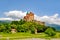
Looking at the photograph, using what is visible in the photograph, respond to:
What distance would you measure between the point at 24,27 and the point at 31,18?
61.5ft

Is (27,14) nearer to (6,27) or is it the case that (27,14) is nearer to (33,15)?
(33,15)

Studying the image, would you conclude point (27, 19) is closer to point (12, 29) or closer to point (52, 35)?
point (12, 29)

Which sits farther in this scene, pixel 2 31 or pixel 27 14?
pixel 27 14

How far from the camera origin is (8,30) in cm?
4184

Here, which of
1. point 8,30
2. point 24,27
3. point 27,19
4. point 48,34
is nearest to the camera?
point 48,34

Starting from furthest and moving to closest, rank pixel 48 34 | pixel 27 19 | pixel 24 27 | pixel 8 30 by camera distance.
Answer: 1. pixel 27 19
2. pixel 24 27
3. pixel 8 30
4. pixel 48 34

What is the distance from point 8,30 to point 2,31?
1.25 metres

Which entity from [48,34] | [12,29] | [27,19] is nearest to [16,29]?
[12,29]


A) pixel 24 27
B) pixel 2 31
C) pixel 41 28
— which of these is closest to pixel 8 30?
pixel 2 31

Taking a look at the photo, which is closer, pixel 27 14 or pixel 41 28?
pixel 41 28

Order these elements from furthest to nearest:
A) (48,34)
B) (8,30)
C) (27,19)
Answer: (27,19), (8,30), (48,34)

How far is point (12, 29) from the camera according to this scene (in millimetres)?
43594

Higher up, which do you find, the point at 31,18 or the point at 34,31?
the point at 31,18

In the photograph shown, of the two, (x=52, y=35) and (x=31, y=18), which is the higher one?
(x=31, y=18)
